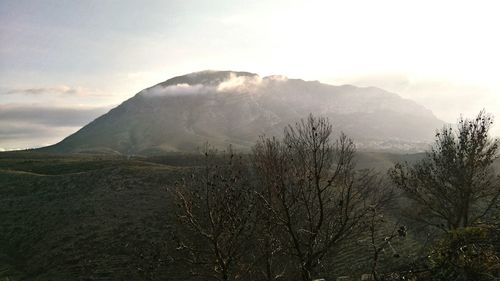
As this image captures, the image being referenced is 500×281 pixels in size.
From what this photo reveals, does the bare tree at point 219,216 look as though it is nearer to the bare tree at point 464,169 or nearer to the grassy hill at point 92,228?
the grassy hill at point 92,228

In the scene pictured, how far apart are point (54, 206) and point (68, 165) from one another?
202 feet

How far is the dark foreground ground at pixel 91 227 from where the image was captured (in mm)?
44469

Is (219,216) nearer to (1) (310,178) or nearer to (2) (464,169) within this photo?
(1) (310,178)

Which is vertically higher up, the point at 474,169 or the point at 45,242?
the point at 474,169

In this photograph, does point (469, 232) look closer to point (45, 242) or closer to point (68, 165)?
point (45, 242)

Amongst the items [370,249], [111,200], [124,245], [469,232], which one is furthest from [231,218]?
[111,200]

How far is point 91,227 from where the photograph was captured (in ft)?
185

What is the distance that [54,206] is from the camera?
215 feet

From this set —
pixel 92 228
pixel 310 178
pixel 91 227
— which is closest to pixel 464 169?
pixel 310 178

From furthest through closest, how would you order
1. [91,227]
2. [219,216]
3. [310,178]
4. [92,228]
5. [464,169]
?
[91,227] < [92,228] < [464,169] < [219,216] < [310,178]

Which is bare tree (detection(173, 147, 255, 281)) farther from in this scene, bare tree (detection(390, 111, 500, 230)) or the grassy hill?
bare tree (detection(390, 111, 500, 230))

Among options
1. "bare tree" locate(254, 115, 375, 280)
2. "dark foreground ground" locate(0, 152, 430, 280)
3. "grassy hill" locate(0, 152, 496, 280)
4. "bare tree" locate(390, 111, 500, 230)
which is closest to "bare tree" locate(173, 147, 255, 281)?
"bare tree" locate(254, 115, 375, 280)

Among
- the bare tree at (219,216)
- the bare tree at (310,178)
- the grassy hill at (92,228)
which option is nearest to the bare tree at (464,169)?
the grassy hill at (92,228)

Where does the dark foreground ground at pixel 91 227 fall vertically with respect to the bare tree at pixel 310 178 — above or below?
below
